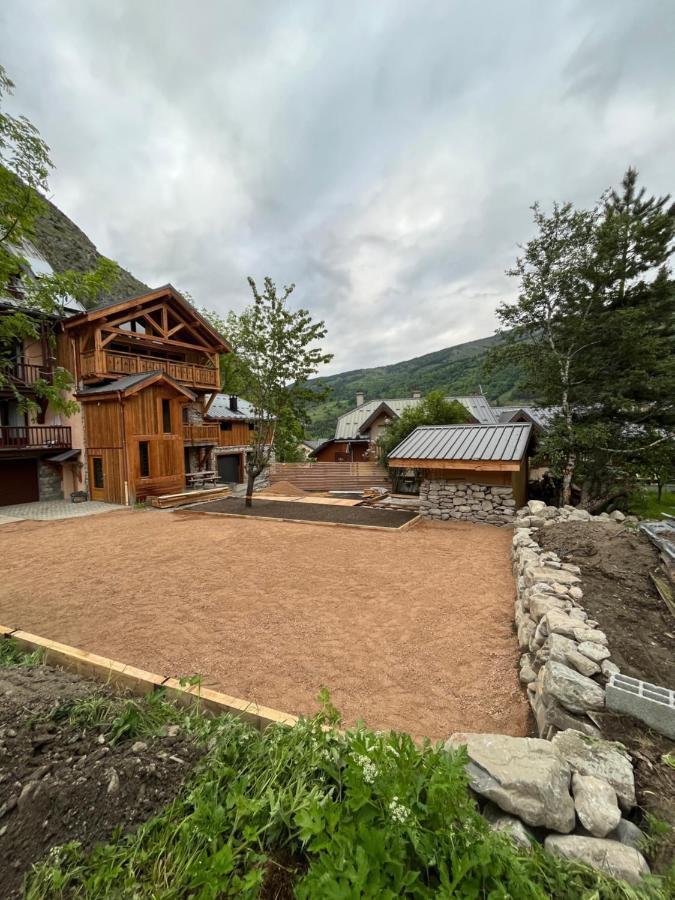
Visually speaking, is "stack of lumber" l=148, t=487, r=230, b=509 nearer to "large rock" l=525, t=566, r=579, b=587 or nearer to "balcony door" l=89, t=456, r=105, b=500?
"balcony door" l=89, t=456, r=105, b=500

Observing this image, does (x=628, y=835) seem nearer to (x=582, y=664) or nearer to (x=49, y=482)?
(x=582, y=664)

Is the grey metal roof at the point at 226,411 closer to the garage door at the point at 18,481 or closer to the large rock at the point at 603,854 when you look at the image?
the garage door at the point at 18,481

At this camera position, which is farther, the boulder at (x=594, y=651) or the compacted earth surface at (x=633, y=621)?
the boulder at (x=594, y=651)

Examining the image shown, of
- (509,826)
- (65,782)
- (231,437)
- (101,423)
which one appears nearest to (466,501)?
(509,826)

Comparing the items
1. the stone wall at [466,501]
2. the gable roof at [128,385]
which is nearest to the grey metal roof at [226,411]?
the gable roof at [128,385]

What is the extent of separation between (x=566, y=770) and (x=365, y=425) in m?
24.4

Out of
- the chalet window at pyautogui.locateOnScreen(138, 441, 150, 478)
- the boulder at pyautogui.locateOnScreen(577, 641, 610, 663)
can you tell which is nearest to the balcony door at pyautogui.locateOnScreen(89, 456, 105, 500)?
the chalet window at pyautogui.locateOnScreen(138, 441, 150, 478)

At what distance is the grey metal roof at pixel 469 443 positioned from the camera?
396 inches

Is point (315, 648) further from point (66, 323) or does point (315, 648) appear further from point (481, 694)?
point (66, 323)

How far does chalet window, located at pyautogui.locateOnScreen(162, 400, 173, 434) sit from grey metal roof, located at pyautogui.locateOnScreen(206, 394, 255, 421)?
499 cm

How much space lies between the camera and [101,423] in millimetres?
15250

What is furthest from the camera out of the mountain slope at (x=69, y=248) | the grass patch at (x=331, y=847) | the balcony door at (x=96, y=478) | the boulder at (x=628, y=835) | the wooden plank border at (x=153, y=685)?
the mountain slope at (x=69, y=248)

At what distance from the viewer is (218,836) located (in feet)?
5.51

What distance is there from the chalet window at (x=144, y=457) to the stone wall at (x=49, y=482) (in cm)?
470
